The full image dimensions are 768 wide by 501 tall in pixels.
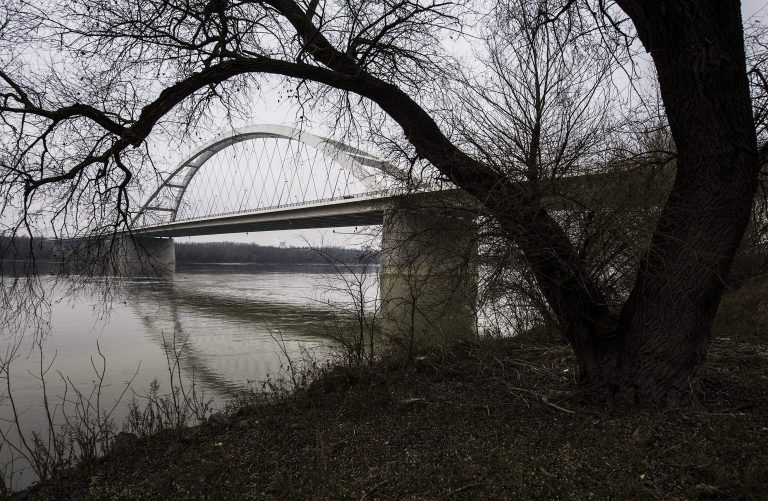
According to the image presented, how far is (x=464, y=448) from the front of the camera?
129 inches

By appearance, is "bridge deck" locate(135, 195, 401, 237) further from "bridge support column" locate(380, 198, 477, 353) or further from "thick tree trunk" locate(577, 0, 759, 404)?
"thick tree trunk" locate(577, 0, 759, 404)

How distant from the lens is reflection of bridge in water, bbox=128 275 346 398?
8766 millimetres

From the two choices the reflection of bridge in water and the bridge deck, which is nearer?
the reflection of bridge in water

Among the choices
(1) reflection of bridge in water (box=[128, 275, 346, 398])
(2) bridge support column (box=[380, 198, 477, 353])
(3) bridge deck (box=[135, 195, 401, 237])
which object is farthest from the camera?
(3) bridge deck (box=[135, 195, 401, 237])

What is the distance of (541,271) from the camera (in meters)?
4.07

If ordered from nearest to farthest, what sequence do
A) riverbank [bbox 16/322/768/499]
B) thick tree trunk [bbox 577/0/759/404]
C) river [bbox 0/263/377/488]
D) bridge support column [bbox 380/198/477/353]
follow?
1. riverbank [bbox 16/322/768/499]
2. thick tree trunk [bbox 577/0/759/404]
3. bridge support column [bbox 380/198/477/353]
4. river [bbox 0/263/377/488]

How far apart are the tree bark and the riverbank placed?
414 millimetres

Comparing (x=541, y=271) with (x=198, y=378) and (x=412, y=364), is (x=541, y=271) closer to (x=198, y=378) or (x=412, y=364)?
(x=412, y=364)

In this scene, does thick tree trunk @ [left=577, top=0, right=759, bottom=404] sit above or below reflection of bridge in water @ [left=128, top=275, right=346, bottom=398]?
above

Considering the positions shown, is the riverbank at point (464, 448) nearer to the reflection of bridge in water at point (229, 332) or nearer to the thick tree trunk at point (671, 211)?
the thick tree trunk at point (671, 211)

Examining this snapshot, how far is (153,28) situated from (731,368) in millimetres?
6294

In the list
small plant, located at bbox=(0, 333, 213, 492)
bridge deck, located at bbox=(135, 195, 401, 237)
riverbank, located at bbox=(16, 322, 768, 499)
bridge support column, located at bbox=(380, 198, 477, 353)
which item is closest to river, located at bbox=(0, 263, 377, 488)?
small plant, located at bbox=(0, 333, 213, 492)

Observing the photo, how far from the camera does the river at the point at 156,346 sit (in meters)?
7.24

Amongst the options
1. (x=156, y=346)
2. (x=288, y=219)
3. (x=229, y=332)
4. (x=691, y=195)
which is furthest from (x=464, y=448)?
(x=288, y=219)
